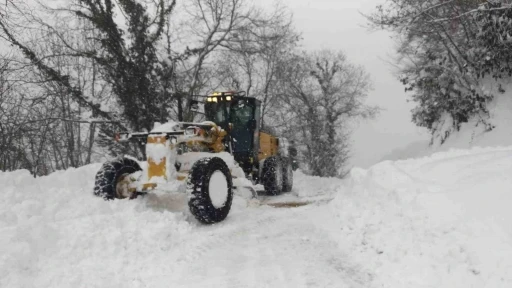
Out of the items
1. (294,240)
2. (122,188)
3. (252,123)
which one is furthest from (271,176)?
(294,240)

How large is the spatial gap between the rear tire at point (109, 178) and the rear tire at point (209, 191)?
159cm

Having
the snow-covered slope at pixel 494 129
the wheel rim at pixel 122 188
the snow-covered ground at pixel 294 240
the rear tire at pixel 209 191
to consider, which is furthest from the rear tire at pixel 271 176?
the snow-covered slope at pixel 494 129

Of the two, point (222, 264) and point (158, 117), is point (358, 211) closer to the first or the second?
point (222, 264)

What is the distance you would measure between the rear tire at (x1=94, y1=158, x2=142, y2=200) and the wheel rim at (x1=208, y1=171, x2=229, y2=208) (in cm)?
179

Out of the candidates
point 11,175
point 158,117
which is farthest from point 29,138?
point 11,175

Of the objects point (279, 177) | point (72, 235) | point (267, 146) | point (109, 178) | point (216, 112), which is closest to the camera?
point (72, 235)

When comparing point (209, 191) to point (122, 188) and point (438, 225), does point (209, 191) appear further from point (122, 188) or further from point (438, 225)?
point (438, 225)

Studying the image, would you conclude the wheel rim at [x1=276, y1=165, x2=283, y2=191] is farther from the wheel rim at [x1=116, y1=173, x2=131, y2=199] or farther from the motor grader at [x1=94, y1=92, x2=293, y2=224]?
the wheel rim at [x1=116, y1=173, x2=131, y2=199]

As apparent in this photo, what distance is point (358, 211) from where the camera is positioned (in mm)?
6188

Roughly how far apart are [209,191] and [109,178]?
189 cm

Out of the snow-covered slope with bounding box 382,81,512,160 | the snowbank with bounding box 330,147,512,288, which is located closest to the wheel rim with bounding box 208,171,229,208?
the snowbank with bounding box 330,147,512,288

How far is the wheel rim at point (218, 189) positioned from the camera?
22.0 ft

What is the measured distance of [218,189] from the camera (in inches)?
272

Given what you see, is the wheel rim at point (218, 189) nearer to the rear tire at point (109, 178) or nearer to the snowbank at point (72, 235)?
the snowbank at point (72, 235)
